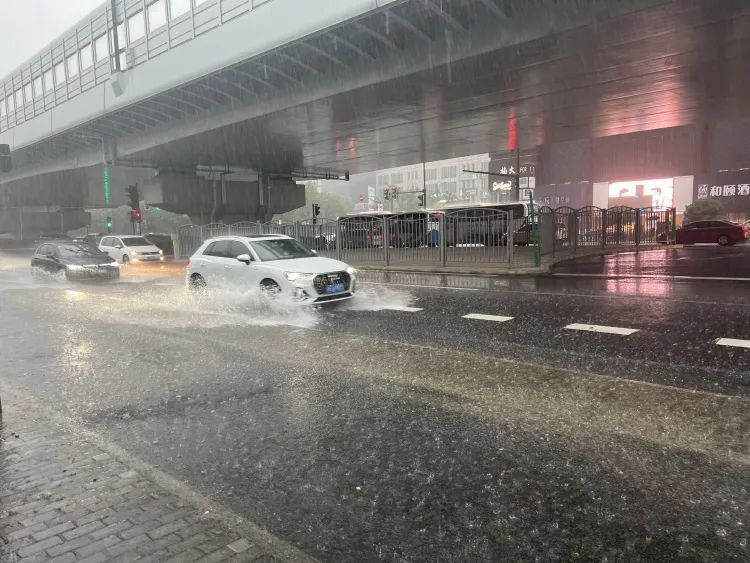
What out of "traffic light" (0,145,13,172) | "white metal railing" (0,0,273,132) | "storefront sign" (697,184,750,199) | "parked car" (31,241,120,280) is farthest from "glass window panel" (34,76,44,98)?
"storefront sign" (697,184,750,199)

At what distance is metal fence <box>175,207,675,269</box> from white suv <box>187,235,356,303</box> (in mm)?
7552

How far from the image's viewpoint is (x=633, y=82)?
18.5 meters

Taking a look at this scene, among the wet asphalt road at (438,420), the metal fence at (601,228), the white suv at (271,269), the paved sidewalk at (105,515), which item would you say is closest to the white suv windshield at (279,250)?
the white suv at (271,269)

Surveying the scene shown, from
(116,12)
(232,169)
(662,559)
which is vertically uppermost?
(116,12)

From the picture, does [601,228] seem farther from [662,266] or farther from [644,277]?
[644,277]

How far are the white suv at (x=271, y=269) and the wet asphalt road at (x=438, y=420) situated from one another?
99 centimetres

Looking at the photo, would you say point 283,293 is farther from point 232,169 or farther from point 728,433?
point 232,169

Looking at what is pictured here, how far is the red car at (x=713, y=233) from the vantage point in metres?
29.1

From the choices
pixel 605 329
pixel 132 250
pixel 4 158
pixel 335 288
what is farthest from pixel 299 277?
pixel 132 250

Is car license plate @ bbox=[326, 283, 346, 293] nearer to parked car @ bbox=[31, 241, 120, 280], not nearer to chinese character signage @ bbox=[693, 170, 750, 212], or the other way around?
parked car @ bbox=[31, 241, 120, 280]

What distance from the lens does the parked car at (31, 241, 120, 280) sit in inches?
699

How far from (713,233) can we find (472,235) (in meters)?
17.9

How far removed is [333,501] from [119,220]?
118m

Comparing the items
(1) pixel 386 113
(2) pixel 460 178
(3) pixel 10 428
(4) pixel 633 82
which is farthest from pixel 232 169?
(2) pixel 460 178
